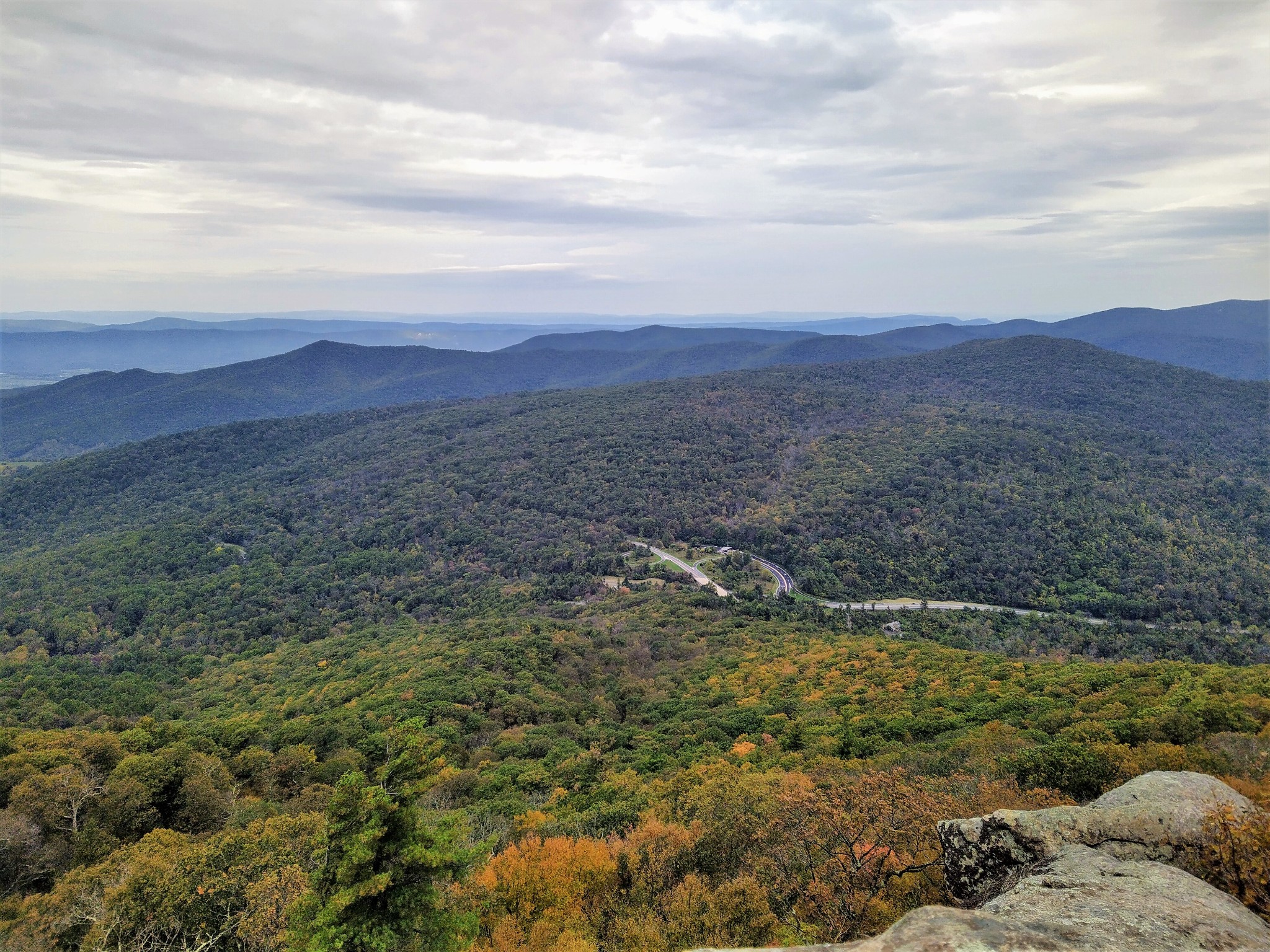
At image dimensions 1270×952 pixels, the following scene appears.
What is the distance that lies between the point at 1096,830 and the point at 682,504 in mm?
101929

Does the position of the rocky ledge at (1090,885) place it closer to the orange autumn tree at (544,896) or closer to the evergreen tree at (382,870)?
the evergreen tree at (382,870)

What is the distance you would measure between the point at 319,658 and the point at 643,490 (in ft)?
222

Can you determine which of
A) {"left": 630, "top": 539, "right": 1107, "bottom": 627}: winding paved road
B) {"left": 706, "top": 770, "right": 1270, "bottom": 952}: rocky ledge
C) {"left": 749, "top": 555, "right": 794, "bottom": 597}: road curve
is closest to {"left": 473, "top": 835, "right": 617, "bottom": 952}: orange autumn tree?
{"left": 706, "top": 770, "right": 1270, "bottom": 952}: rocky ledge

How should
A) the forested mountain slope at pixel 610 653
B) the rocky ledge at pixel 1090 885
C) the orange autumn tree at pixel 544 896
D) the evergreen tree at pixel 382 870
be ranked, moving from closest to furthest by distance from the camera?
the rocky ledge at pixel 1090 885 < the evergreen tree at pixel 382 870 < the orange autumn tree at pixel 544 896 < the forested mountain slope at pixel 610 653

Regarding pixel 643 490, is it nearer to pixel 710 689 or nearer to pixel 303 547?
pixel 303 547

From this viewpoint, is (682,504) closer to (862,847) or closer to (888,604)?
(888,604)

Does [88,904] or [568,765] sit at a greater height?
[88,904]

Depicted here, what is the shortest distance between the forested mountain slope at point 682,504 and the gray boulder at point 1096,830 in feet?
245

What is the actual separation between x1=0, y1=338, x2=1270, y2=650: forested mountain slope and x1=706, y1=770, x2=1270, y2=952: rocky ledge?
7510cm

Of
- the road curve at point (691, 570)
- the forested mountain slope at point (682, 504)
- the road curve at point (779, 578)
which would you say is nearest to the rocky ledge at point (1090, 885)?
the road curve at point (691, 570)

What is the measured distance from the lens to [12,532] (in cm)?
11019

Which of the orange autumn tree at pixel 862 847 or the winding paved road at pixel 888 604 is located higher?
the orange autumn tree at pixel 862 847

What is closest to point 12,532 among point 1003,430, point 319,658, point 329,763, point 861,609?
point 319,658

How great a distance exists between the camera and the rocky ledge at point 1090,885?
23.0ft
